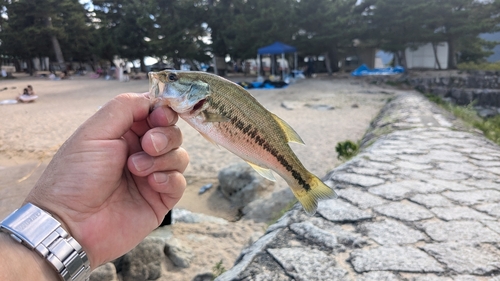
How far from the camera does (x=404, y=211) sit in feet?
11.3

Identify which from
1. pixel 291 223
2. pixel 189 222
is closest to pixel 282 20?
pixel 189 222

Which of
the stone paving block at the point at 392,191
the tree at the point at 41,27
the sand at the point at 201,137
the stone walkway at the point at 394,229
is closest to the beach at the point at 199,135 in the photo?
the sand at the point at 201,137

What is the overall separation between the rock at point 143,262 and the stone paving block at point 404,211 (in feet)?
8.36

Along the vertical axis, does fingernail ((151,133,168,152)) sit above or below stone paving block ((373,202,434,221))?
above

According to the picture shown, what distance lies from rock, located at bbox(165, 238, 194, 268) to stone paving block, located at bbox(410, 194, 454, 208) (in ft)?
9.00

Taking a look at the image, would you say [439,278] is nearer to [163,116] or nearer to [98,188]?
[163,116]

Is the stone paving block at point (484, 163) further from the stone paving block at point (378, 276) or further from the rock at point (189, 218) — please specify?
the rock at point (189, 218)

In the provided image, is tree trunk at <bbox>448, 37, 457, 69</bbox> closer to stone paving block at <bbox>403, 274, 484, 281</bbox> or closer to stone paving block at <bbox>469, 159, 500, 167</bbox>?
stone paving block at <bbox>469, 159, 500, 167</bbox>

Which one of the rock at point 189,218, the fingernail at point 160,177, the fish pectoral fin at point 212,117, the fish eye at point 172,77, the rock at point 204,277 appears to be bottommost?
the rock at point 204,277

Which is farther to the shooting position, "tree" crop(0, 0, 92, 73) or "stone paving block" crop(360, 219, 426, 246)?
"tree" crop(0, 0, 92, 73)

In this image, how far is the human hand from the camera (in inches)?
68.6

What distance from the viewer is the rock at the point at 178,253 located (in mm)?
4250

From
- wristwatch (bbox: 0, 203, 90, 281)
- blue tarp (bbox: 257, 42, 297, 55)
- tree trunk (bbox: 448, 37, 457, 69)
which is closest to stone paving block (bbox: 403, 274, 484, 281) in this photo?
wristwatch (bbox: 0, 203, 90, 281)

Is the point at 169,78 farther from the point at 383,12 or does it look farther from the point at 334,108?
the point at 383,12
